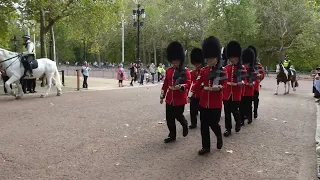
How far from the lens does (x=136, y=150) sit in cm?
632

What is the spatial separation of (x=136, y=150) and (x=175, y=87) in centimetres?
149

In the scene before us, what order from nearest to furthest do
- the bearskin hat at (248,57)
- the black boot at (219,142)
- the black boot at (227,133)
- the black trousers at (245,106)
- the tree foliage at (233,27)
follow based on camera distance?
1. the black boot at (219,142)
2. the black boot at (227,133)
3. the black trousers at (245,106)
4. the bearskin hat at (248,57)
5. the tree foliage at (233,27)

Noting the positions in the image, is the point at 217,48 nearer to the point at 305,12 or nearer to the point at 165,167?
the point at 165,167

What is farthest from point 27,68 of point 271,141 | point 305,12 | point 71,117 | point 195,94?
point 305,12

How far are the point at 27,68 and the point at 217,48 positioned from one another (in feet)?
31.7

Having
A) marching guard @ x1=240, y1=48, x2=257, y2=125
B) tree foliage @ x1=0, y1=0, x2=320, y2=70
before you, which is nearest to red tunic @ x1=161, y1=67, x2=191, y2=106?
marching guard @ x1=240, y1=48, x2=257, y2=125

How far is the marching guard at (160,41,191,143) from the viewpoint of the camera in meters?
6.69

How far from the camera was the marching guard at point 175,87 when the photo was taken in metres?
6.69

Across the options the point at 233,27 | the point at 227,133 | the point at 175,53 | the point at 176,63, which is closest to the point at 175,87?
the point at 176,63

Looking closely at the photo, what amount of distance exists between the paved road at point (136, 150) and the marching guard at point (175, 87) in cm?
58

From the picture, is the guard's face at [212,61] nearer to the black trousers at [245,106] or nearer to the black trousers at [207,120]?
the black trousers at [207,120]

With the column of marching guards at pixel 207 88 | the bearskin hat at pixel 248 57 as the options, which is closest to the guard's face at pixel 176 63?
the column of marching guards at pixel 207 88

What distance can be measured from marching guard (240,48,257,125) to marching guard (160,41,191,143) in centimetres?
252

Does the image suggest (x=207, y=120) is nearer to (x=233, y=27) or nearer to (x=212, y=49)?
(x=212, y=49)
